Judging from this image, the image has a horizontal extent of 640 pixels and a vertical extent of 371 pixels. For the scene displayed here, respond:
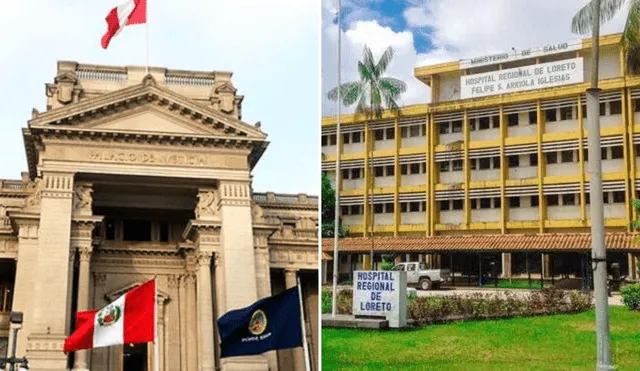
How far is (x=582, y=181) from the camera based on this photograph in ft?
54.6

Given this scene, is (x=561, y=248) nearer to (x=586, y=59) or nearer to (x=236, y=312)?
(x=586, y=59)

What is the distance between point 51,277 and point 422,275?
15992 millimetres

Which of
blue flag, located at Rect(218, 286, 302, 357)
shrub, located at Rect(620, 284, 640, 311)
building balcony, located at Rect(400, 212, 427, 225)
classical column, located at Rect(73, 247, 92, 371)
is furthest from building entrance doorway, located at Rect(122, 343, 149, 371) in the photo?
shrub, located at Rect(620, 284, 640, 311)

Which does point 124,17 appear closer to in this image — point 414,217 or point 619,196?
point 414,217

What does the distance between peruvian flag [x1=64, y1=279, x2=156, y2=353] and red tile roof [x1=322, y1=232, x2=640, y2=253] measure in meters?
4.76

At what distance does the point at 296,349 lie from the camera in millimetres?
34812

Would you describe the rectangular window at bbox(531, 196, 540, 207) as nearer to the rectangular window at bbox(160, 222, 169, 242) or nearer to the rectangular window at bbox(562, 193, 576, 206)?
the rectangular window at bbox(562, 193, 576, 206)

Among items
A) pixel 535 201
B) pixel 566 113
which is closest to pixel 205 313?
pixel 535 201

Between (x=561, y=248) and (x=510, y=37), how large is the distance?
A: 3.91 m

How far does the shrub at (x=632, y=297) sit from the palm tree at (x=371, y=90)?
522cm

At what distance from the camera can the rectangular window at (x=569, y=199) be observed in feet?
54.6

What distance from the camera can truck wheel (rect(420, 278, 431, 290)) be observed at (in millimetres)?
18141

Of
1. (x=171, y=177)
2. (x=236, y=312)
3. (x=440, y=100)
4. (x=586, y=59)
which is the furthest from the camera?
(x=171, y=177)

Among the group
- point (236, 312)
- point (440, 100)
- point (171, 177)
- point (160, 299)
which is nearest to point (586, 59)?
point (440, 100)
